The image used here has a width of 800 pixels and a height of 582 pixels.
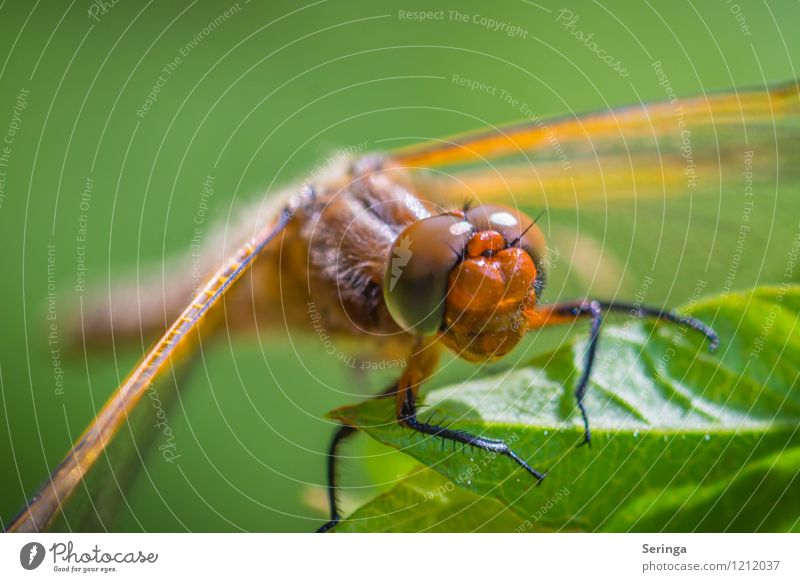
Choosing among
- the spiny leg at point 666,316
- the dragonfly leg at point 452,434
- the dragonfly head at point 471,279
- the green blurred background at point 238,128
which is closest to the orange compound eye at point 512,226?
the dragonfly head at point 471,279

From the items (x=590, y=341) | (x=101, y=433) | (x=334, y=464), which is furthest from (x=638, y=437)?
(x=101, y=433)

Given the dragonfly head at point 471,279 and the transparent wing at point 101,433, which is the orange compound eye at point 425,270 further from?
the transparent wing at point 101,433

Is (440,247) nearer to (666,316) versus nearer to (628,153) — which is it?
(666,316)

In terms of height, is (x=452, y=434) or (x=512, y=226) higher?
(x=512, y=226)

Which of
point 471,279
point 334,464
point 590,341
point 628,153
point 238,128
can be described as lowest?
point 334,464
